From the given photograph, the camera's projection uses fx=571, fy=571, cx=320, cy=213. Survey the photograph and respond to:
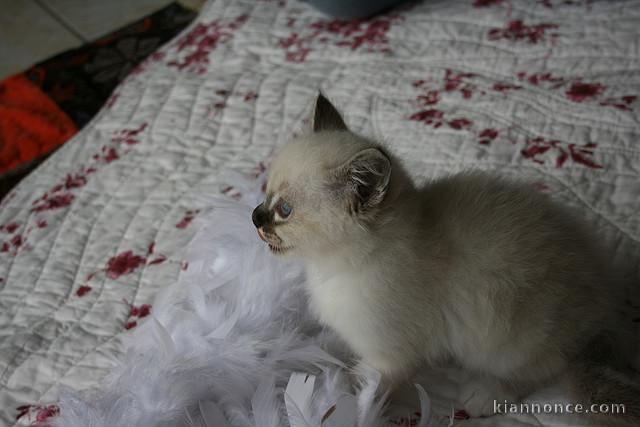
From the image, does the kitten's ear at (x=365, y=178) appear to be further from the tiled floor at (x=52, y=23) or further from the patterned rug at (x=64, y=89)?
the tiled floor at (x=52, y=23)

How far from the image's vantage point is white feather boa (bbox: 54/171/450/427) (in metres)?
0.64

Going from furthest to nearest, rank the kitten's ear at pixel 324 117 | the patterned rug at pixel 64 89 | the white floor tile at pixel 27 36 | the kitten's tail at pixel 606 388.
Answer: the white floor tile at pixel 27 36
the patterned rug at pixel 64 89
the kitten's ear at pixel 324 117
the kitten's tail at pixel 606 388

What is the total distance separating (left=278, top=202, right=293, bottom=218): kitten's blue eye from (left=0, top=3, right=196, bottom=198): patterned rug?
889 mm

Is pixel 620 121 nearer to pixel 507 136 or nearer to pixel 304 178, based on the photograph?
pixel 507 136

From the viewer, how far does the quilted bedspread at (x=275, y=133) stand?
2.90ft

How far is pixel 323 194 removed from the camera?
0.62 m

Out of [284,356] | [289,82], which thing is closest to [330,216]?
[284,356]

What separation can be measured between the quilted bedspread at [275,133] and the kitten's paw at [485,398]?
0.83 feet

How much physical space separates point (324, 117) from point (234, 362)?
1.07 ft

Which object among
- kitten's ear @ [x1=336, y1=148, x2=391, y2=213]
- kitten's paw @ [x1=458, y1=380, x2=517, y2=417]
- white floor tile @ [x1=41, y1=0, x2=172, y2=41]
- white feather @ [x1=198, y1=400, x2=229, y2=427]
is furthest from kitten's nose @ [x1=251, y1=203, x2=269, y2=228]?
white floor tile @ [x1=41, y1=0, x2=172, y2=41]

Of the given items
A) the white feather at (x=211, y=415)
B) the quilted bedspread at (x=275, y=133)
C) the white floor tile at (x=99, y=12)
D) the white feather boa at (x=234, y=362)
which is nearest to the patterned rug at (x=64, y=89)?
the quilted bedspread at (x=275, y=133)

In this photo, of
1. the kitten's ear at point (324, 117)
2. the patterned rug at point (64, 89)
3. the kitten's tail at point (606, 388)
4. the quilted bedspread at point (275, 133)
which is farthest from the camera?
the patterned rug at point (64, 89)

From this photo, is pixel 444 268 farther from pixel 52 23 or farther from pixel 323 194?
pixel 52 23

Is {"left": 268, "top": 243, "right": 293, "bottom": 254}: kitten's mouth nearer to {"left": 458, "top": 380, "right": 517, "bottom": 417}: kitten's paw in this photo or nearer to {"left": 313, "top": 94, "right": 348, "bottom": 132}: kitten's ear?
{"left": 313, "top": 94, "right": 348, "bottom": 132}: kitten's ear
